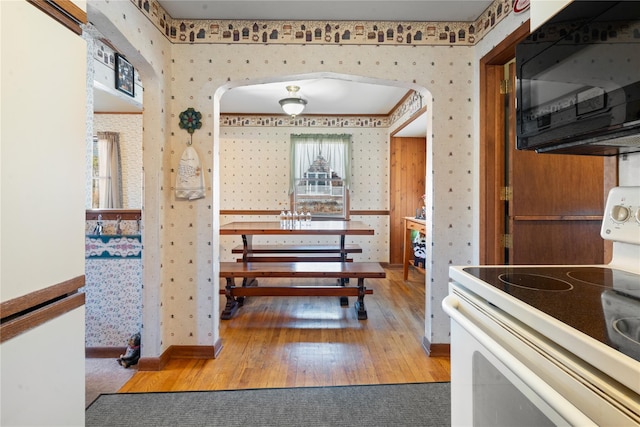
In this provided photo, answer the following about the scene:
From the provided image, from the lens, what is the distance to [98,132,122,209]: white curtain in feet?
16.8

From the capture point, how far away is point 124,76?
307 centimetres

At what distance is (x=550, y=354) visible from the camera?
2.11ft

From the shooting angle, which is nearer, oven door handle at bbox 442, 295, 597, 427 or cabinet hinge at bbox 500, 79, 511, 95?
oven door handle at bbox 442, 295, 597, 427

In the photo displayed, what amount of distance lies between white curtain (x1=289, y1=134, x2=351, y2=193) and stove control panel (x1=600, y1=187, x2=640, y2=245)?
4.38 meters

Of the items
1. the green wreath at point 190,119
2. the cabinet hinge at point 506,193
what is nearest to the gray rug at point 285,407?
the cabinet hinge at point 506,193

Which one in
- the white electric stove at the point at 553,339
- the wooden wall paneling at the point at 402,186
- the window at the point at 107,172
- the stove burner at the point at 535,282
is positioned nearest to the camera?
the white electric stove at the point at 553,339

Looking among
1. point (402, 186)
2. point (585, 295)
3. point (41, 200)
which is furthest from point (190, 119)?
point (402, 186)

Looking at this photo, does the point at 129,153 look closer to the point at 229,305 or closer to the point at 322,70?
the point at 229,305

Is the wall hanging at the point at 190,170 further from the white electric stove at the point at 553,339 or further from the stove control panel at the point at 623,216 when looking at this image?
the stove control panel at the point at 623,216

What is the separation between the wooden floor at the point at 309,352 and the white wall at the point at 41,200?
1299mm

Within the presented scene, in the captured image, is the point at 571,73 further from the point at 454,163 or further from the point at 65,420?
the point at 65,420

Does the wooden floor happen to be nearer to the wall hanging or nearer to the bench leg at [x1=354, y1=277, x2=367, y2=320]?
the bench leg at [x1=354, y1=277, x2=367, y2=320]

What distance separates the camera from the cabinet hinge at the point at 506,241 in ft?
7.16

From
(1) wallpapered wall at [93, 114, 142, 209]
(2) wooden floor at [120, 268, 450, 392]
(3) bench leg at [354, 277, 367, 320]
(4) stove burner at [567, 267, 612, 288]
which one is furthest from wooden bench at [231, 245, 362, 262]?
(4) stove burner at [567, 267, 612, 288]
